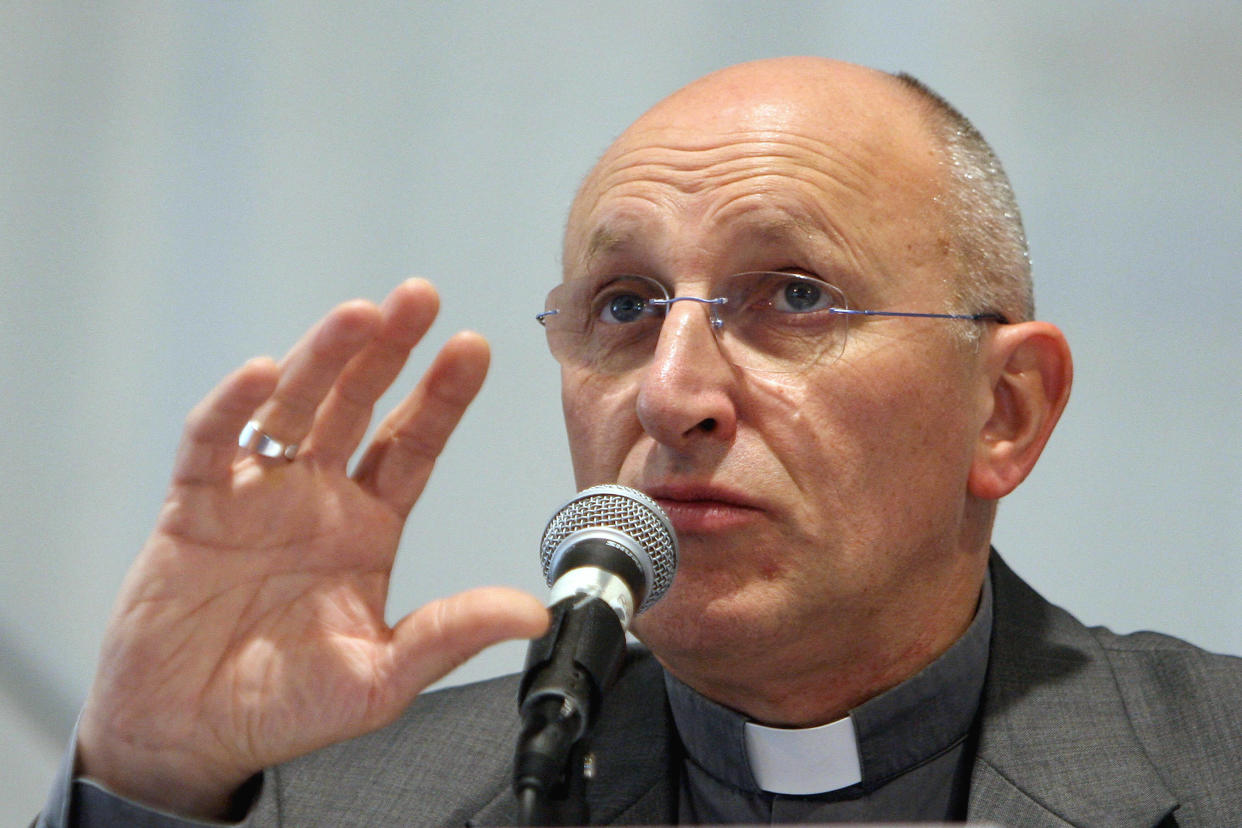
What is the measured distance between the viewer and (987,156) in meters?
2.23

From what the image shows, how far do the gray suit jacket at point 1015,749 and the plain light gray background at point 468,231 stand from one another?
1.77 feet

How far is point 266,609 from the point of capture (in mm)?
→ 1661

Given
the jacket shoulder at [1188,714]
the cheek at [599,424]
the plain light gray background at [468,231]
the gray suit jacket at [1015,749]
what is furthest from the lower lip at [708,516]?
the plain light gray background at [468,231]

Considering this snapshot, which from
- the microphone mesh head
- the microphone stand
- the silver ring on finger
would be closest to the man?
the silver ring on finger

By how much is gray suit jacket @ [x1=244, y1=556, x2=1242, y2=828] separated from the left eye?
0.65 meters

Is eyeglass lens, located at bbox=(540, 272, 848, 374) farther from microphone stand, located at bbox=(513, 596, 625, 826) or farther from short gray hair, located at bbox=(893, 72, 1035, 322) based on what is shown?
microphone stand, located at bbox=(513, 596, 625, 826)

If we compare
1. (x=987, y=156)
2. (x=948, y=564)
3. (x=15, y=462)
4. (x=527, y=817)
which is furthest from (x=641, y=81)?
(x=527, y=817)

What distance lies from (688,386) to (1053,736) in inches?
31.0

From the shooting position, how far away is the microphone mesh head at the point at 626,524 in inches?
57.2

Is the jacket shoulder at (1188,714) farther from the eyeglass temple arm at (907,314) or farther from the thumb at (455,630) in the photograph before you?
A: the thumb at (455,630)

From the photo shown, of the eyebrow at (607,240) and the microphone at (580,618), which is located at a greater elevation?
the eyebrow at (607,240)

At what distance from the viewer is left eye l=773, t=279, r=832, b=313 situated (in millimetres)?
1938

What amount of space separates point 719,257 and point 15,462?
6.03 ft

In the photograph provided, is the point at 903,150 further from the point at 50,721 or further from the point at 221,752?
the point at 50,721
